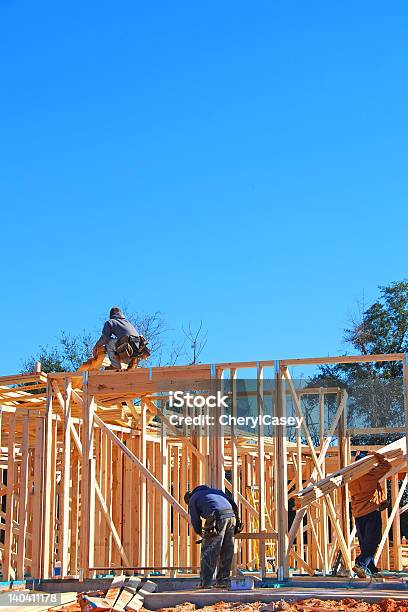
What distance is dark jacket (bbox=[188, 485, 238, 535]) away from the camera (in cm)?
1126

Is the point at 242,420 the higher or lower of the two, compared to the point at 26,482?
higher

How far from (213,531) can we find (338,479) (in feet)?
6.46

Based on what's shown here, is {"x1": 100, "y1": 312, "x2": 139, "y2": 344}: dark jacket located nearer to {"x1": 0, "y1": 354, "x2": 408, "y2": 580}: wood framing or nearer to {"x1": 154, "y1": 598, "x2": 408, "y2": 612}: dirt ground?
{"x1": 0, "y1": 354, "x2": 408, "y2": 580}: wood framing

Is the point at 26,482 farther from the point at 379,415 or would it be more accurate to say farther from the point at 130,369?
the point at 379,415

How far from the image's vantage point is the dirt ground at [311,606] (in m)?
9.33

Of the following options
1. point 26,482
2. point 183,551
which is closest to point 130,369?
point 26,482

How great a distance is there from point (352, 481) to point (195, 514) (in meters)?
2.47

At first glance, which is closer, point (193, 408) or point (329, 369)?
point (193, 408)

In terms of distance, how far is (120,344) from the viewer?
1328 centimetres

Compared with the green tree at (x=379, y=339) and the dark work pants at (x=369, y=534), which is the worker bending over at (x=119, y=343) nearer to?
the dark work pants at (x=369, y=534)

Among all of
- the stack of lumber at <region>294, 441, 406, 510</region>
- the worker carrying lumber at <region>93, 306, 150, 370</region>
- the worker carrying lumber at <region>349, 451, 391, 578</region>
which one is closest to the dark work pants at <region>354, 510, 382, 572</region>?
the worker carrying lumber at <region>349, 451, 391, 578</region>

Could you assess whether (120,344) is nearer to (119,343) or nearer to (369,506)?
(119,343)

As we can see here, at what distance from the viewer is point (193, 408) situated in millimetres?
14109

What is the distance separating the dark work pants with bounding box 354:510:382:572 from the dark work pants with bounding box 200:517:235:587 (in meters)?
1.98
